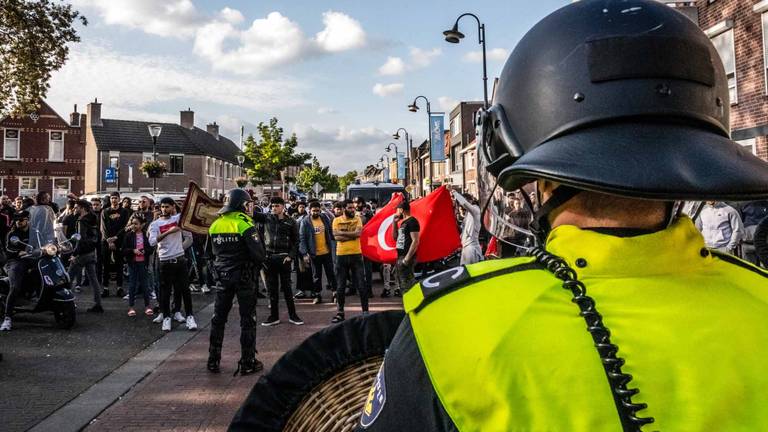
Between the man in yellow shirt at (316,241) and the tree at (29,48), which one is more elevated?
the tree at (29,48)

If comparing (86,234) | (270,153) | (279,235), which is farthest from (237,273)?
(270,153)

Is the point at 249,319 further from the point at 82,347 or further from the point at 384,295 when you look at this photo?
the point at 384,295

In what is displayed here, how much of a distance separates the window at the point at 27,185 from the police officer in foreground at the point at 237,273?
4472 centimetres

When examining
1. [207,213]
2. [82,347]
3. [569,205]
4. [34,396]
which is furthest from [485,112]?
[207,213]

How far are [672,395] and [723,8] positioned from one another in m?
17.6

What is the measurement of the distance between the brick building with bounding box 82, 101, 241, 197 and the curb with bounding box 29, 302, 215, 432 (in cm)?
4120

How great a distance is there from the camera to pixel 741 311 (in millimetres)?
892

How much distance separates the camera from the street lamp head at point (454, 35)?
57.7 feet

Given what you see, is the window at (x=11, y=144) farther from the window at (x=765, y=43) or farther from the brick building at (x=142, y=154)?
the window at (x=765, y=43)

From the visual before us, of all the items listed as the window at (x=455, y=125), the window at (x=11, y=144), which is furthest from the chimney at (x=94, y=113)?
the window at (x=455, y=125)

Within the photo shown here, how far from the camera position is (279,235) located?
9.05 metres

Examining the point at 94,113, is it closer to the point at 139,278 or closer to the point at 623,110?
the point at 139,278

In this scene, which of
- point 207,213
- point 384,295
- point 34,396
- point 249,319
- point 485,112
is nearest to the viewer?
point 485,112

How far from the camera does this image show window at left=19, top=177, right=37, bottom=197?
42.8 m
